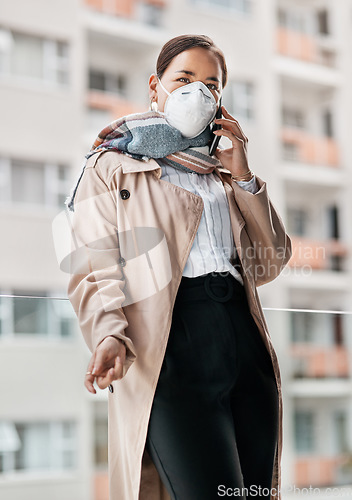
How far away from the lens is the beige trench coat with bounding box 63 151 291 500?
89 centimetres

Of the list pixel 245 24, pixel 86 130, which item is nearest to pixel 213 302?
pixel 86 130

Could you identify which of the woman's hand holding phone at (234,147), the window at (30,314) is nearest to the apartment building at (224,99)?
the window at (30,314)

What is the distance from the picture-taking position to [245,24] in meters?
7.94

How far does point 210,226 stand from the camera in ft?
3.22

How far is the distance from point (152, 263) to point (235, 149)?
19 cm

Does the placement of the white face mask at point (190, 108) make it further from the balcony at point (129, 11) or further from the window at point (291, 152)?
the window at point (291, 152)

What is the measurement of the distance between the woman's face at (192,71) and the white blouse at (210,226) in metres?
0.10

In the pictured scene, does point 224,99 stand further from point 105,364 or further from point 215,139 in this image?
point 105,364

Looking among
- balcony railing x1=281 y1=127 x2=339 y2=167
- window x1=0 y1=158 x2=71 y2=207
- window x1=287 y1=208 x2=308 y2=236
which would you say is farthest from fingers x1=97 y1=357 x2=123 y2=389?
window x1=287 y1=208 x2=308 y2=236

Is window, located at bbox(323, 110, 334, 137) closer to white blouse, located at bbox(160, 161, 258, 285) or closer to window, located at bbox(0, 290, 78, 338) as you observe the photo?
window, located at bbox(0, 290, 78, 338)

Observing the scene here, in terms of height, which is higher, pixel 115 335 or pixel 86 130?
pixel 86 130

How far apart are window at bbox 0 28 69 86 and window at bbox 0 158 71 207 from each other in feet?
2.56

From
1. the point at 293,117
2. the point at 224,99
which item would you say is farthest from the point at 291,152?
the point at 224,99

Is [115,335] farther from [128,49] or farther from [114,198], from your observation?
[128,49]
